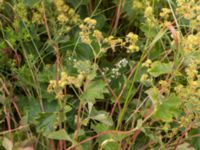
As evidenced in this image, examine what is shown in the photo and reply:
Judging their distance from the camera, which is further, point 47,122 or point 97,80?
point 97,80

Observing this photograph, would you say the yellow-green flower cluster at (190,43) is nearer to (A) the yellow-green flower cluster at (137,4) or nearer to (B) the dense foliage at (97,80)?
(B) the dense foliage at (97,80)

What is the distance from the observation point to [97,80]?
1384 mm

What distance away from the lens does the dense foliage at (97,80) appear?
1.19m

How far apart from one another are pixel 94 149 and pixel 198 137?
0.32m

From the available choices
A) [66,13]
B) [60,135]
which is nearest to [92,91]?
[60,135]

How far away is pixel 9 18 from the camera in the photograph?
5.41ft

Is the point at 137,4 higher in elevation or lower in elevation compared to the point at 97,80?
higher

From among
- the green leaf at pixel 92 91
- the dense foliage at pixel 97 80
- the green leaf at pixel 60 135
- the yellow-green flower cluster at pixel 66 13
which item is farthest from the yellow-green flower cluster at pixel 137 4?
the green leaf at pixel 60 135

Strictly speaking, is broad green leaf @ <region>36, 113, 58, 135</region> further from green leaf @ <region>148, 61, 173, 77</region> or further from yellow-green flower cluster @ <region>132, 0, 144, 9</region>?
yellow-green flower cluster @ <region>132, 0, 144, 9</region>

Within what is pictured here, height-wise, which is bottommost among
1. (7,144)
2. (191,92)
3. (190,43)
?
(7,144)

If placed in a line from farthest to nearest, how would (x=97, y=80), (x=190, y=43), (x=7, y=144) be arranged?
1. (x=97, y=80)
2. (x=7, y=144)
3. (x=190, y=43)

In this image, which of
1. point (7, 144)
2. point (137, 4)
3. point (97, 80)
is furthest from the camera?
point (137, 4)

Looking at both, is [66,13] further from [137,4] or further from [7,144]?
[7,144]

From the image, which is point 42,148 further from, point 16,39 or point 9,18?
point 9,18
